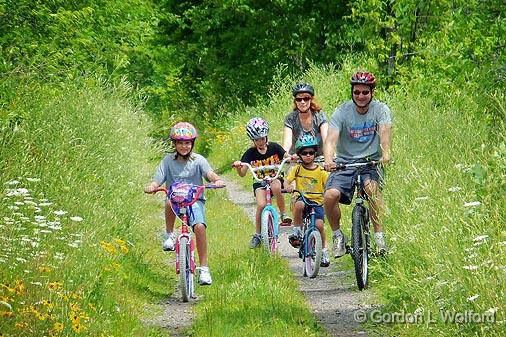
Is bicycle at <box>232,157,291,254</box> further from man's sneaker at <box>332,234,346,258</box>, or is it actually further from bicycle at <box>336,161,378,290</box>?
bicycle at <box>336,161,378,290</box>

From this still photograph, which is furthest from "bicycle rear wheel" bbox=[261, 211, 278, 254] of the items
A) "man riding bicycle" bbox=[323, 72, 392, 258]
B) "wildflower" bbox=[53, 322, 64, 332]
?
"wildflower" bbox=[53, 322, 64, 332]

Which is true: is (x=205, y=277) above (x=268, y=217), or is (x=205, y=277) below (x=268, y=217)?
below

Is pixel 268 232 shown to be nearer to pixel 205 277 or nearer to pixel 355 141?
pixel 205 277

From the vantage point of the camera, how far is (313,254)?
1249 centimetres

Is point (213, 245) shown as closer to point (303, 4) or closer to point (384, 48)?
point (384, 48)

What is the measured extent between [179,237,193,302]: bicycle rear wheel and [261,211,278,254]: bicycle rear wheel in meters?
1.52

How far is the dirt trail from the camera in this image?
32.9 feet

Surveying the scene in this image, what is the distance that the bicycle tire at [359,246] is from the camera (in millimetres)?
11086

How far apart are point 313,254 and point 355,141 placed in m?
1.53

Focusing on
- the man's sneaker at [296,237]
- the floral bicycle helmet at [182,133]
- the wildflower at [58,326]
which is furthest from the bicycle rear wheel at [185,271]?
the wildflower at [58,326]

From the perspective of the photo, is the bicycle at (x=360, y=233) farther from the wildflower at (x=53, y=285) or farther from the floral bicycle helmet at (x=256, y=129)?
the wildflower at (x=53, y=285)

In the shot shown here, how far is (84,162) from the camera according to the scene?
13.5m

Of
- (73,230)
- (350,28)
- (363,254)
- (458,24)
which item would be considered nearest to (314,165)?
(363,254)

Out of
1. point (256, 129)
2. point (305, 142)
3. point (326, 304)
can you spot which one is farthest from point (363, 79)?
point (326, 304)
